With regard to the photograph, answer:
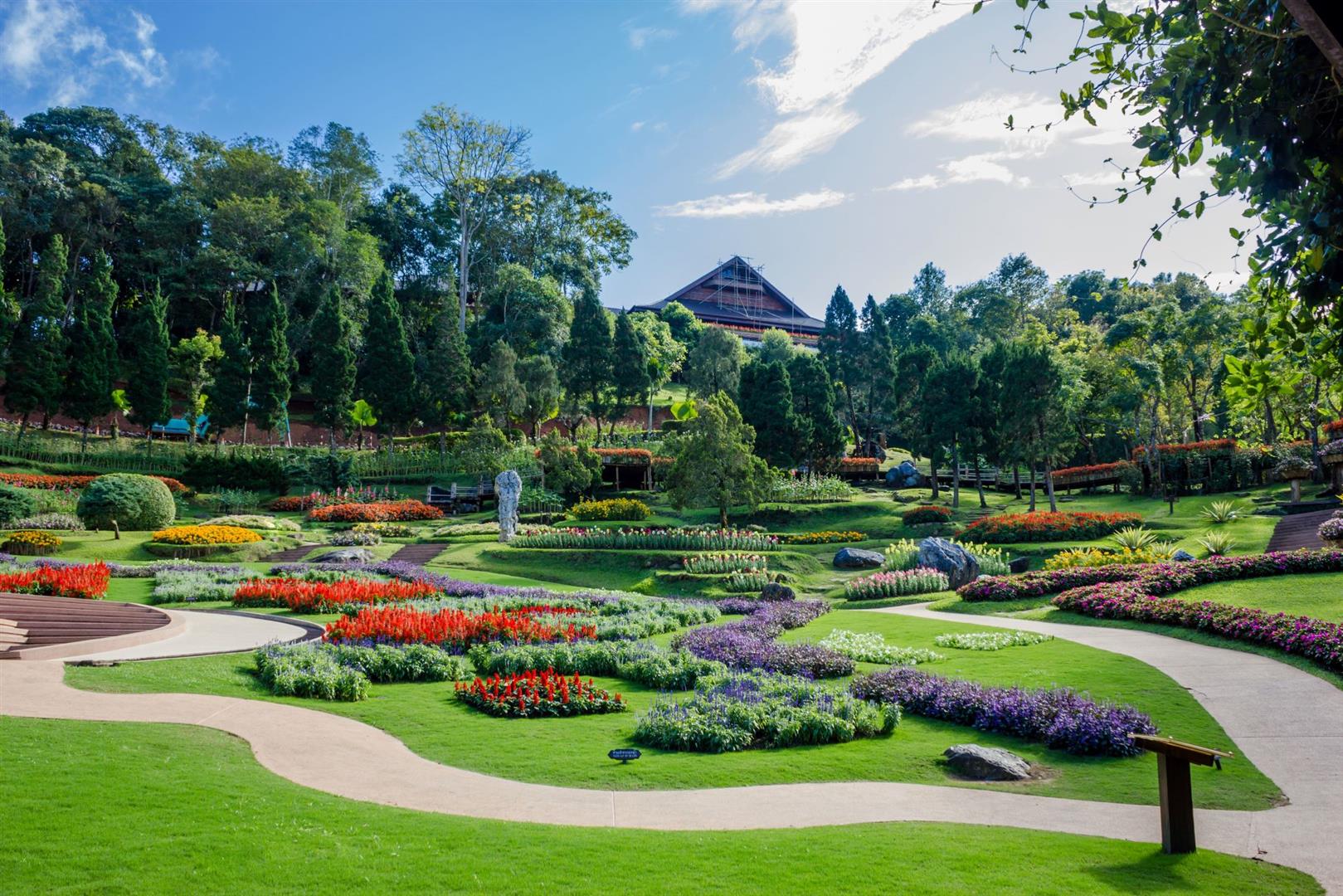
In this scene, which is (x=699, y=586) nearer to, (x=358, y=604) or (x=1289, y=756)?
(x=358, y=604)

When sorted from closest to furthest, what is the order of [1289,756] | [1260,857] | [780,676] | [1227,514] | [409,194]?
[1260,857] < [1289,756] < [780,676] < [1227,514] < [409,194]

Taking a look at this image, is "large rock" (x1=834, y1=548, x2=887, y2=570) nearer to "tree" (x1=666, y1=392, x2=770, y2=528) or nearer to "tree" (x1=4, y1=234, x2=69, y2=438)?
"tree" (x1=666, y1=392, x2=770, y2=528)

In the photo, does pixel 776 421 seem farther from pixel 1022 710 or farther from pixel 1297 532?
pixel 1022 710

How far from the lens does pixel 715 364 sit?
51.2 m

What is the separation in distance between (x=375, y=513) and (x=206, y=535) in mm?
8956

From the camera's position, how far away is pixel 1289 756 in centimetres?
755

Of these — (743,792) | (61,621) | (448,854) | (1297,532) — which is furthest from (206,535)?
(1297,532)

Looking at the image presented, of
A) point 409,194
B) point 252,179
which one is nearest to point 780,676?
point 252,179

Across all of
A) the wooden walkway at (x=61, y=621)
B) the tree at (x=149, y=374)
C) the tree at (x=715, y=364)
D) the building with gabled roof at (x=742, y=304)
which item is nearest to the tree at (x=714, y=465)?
the wooden walkway at (x=61, y=621)

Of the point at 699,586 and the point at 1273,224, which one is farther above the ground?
the point at 1273,224

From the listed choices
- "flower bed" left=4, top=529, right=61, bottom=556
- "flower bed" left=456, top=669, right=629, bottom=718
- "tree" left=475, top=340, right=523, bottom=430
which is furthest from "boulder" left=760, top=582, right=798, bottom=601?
"tree" left=475, top=340, right=523, bottom=430

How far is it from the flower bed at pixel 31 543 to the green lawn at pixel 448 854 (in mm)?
20267

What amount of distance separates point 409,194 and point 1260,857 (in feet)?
230

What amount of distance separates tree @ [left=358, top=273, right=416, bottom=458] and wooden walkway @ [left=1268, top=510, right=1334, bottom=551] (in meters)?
37.6
